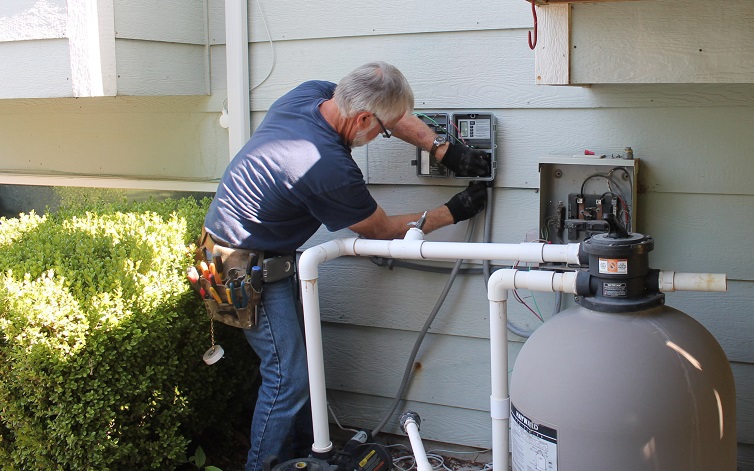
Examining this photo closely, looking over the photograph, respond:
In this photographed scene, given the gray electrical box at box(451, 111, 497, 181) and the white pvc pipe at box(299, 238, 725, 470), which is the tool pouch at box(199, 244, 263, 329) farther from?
the gray electrical box at box(451, 111, 497, 181)

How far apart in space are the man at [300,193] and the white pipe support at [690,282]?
100 cm

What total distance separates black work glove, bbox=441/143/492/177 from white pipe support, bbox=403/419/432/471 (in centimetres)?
→ 101

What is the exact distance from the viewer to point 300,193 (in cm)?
291

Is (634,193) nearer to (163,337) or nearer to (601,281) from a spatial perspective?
(601,281)

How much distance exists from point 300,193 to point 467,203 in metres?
0.67

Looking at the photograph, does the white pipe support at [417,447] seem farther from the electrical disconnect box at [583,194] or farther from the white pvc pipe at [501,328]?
the electrical disconnect box at [583,194]

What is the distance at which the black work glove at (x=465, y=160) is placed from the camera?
309 centimetres

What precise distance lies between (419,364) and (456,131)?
3.49 ft

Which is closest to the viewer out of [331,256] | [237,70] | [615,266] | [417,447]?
[615,266]

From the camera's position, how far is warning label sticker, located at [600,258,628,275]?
2148 mm

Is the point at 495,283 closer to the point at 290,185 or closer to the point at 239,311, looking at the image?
the point at 290,185

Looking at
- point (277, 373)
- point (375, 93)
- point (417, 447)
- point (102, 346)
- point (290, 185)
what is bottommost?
point (417, 447)

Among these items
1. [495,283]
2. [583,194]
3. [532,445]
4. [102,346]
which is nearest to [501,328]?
[495,283]

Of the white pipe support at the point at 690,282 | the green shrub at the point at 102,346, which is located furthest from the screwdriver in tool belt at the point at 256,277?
the white pipe support at the point at 690,282
